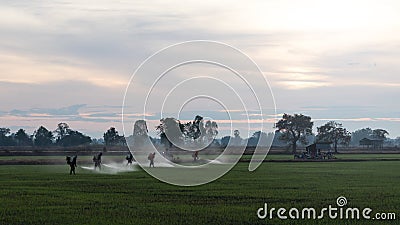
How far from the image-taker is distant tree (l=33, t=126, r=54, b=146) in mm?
173250

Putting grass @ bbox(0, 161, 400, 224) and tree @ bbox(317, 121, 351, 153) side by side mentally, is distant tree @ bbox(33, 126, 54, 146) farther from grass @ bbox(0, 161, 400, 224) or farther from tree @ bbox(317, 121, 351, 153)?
grass @ bbox(0, 161, 400, 224)

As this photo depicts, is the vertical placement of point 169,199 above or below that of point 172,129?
below

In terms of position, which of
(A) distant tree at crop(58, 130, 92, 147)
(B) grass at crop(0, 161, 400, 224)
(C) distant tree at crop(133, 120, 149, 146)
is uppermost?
(A) distant tree at crop(58, 130, 92, 147)

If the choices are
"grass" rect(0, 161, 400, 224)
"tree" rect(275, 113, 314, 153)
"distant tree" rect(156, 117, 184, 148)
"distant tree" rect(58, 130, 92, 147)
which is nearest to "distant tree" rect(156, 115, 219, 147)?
"distant tree" rect(156, 117, 184, 148)

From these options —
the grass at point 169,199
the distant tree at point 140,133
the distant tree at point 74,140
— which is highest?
the distant tree at point 74,140

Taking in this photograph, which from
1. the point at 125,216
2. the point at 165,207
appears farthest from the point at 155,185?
the point at 125,216

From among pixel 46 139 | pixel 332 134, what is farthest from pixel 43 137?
pixel 332 134

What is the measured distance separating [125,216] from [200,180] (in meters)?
17.4

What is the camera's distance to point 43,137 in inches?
6821

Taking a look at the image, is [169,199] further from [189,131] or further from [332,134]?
[332,134]

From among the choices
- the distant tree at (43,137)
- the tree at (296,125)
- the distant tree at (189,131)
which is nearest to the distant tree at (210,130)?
the distant tree at (189,131)

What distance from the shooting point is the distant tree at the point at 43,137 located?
173250mm

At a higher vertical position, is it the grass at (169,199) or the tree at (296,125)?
the tree at (296,125)

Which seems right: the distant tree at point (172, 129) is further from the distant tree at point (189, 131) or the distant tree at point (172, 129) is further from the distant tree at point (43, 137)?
the distant tree at point (43, 137)
